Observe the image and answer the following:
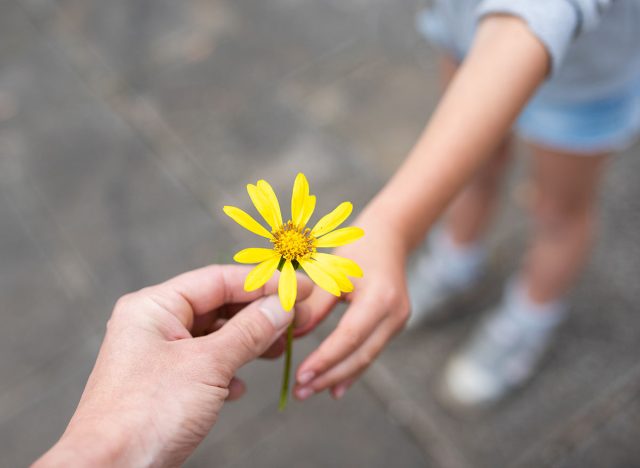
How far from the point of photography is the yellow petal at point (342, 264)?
0.99 m

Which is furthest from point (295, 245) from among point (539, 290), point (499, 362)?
point (499, 362)

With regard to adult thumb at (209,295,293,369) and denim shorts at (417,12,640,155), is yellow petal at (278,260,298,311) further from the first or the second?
denim shorts at (417,12,640,155)

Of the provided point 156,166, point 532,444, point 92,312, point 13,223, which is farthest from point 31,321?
point 532,444

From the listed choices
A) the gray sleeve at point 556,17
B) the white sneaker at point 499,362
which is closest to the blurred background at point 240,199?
the white sneaker at point 499,362

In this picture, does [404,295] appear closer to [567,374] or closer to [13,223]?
[567,374]

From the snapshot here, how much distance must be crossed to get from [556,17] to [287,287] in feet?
2.28

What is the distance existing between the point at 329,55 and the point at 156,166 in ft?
3.16

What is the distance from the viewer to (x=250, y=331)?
1.08 metres

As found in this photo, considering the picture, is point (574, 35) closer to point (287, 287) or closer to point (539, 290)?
point (287, 287)

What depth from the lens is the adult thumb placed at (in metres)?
1.05

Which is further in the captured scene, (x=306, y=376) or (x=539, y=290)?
(x=539, y=290)

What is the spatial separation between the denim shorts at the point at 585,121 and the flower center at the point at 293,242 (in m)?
0.77

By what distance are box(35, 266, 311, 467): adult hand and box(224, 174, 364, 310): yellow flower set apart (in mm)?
112

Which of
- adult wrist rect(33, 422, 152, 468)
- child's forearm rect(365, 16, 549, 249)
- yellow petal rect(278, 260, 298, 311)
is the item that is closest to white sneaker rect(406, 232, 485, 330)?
child's forearm rect(365, 16, 549, 249)
